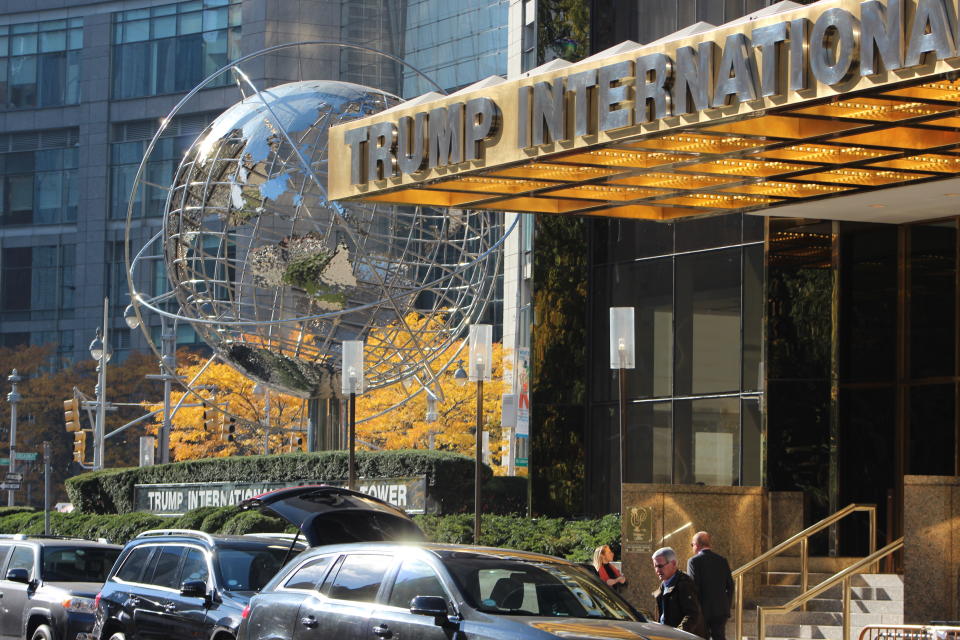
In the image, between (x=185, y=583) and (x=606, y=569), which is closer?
(x=185, y=583)

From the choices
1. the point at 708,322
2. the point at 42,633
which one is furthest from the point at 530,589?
the point at 708,322

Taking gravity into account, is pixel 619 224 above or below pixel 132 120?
below

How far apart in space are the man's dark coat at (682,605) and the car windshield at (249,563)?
11.8ft

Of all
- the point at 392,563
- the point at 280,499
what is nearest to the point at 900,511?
the point at 280,499

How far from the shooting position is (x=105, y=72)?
107 m

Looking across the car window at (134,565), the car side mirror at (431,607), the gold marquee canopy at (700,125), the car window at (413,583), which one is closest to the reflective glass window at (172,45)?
the gold marquee canopy at (700,125)

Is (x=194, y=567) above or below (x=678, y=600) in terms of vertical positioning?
above

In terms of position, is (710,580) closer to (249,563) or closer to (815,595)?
(815,595)

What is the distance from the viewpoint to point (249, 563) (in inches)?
595

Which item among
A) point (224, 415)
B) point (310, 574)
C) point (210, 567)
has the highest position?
point (224, 415)

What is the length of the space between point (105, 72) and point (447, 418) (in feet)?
186

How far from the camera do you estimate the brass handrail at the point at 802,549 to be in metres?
18.7

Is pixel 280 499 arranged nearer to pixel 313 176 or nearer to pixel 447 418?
pixel 313 176

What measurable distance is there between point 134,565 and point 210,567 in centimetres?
174
